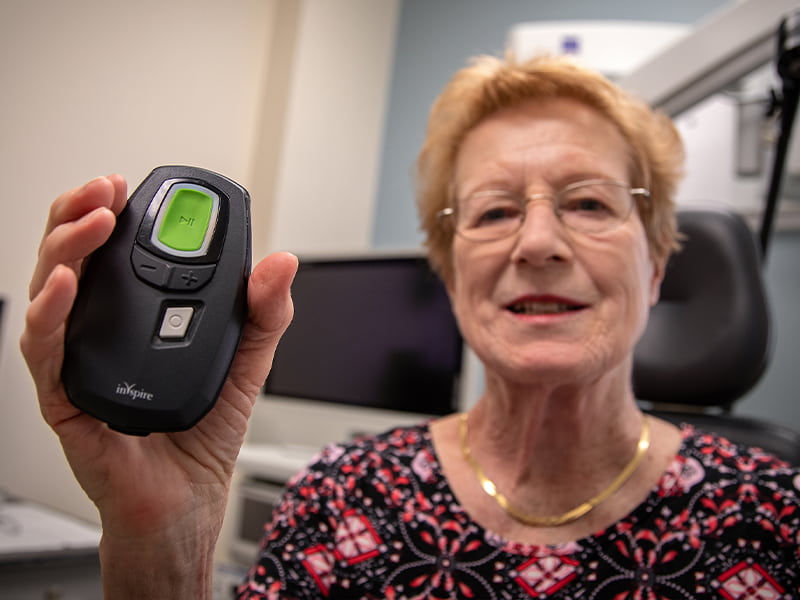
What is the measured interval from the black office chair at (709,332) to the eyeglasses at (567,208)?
28cm

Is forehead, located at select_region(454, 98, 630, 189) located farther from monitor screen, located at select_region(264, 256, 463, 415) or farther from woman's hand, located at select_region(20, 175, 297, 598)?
monitor screen, located at select_region(264, 256, 463, 415)

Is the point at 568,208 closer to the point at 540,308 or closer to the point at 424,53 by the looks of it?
the point at 540,308

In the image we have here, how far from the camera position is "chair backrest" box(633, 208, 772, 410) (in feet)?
3.26

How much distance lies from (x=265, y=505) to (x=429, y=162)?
90 cm

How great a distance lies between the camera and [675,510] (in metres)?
0.71

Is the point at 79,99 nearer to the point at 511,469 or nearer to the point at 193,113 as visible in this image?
the point at 193,113

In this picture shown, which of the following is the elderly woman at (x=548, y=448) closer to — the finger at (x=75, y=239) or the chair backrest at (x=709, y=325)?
the chair backrest at (x=709, y=325)

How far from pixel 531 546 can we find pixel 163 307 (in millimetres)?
535

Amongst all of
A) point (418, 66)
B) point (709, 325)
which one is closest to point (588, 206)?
point (709, 325)

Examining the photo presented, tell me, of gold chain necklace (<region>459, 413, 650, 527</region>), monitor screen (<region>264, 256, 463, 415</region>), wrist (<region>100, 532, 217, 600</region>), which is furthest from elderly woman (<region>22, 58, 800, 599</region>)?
monitor screen (<region>264, 256, 463, 415</region>)

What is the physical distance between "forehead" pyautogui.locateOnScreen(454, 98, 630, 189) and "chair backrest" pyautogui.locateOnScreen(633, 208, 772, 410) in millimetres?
306

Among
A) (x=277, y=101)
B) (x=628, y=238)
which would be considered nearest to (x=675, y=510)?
(x=628, y=238)

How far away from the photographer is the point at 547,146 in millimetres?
768

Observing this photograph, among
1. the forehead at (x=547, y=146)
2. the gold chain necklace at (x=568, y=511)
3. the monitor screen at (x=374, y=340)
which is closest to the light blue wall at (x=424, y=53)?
the monitor screen at (x=374, y=340)
